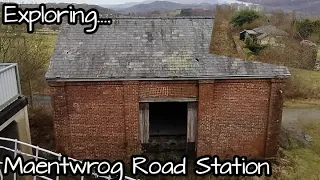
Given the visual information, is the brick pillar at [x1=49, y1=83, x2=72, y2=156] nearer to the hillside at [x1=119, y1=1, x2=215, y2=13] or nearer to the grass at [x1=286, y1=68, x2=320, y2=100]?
the grass at [x1=286, y1=68, x2=320, y2=100]

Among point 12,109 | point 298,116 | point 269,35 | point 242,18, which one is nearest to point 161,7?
point 269,35

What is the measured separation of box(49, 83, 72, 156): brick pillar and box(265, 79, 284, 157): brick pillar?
25.9ft

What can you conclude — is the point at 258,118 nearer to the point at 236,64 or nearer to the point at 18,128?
the point at 236,64

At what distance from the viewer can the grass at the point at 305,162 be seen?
13742 mm

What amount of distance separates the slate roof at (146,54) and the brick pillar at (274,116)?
0.52m

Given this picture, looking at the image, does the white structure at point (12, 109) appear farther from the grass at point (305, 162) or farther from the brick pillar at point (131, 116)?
the grass at point (305, 162)

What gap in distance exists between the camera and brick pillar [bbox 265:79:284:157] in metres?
13.3

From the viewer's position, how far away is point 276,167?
14023 mm

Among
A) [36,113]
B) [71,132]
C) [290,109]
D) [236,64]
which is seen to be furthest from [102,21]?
[290,109]

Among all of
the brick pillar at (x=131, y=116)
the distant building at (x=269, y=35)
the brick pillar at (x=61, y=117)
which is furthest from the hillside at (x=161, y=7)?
the brick pillar at (x=61, y=117)

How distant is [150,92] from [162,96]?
19.0 inches

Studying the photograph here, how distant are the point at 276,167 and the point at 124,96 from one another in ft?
22.1

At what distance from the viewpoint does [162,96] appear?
521 inches

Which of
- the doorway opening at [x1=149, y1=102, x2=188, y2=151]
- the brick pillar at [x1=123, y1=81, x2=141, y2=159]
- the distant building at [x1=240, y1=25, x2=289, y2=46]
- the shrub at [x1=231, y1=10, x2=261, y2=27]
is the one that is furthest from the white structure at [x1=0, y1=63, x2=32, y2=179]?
the distant building at [x1=240, y1=25, x2=289, y2=46]
